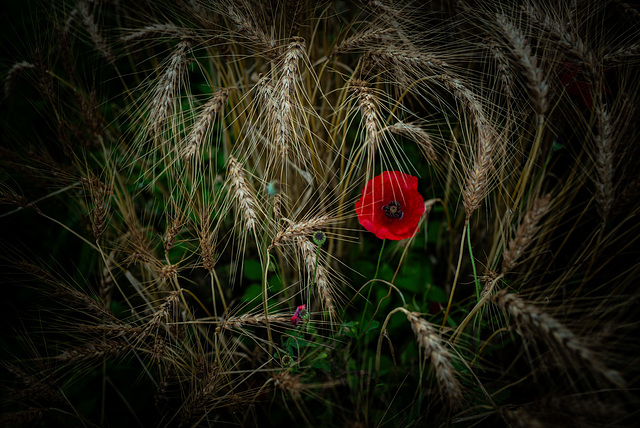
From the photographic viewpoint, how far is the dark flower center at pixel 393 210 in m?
1.22

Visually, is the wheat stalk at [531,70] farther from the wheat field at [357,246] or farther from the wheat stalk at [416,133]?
the wheat stalk at [416,133]

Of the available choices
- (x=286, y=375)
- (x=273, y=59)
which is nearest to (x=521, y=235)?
(x=286, y=375)

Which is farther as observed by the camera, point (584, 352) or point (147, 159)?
point (147, 159)

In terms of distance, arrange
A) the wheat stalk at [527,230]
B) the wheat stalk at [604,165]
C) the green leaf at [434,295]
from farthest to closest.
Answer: the green leaf at [434,295]
the wheat stalk at [604,165]
the wheat stalk at [527,230]

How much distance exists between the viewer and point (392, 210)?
4.05 feet

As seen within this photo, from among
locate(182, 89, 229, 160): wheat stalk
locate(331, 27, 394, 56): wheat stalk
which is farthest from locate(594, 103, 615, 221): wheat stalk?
locate(182, 89, 229, 160): wheat stalk

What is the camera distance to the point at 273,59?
1075 mm

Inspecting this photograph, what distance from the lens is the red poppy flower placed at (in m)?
1.12

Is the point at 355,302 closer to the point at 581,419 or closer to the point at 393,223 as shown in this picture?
the point at 393,223

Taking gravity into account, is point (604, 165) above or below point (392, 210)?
above

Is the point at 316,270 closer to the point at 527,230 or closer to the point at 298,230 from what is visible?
the point at 298,230

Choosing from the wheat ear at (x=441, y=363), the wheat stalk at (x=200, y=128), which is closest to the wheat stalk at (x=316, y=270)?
the wheat ear at (x=441, y=363)

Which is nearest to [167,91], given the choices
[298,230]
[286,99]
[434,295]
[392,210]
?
[286,99]

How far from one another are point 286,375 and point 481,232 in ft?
3.74
